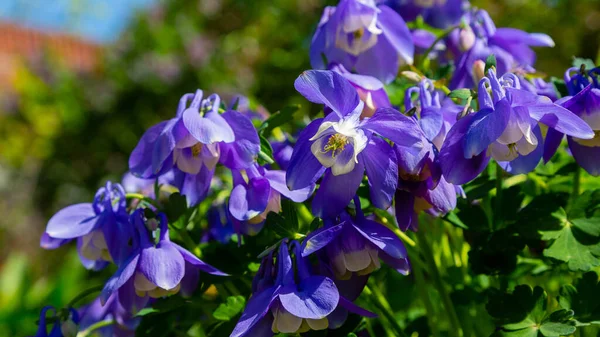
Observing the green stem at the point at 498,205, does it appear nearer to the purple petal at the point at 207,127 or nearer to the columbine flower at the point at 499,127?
the columbine flower at the point at 499,127

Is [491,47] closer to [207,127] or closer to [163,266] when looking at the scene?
[207,127]

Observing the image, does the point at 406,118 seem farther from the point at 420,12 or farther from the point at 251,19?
the point at 251,19

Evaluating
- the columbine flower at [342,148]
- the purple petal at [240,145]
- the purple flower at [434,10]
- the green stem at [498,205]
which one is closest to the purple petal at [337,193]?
the columbine flower at [342,148]

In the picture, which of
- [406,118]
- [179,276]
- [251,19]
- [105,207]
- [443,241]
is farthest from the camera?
[251,19]

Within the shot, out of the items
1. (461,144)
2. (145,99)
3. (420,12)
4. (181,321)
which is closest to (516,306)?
(461,144)

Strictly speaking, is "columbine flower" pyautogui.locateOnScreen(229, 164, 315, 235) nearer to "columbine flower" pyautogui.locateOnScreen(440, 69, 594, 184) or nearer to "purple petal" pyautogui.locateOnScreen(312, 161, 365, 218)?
"purple petal" pyautogui.locateOnScreen(312, 161, 365, 218)

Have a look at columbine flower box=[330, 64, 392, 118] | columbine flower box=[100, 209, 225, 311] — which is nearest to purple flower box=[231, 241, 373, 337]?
columbine flower box=[100, 209, 225, 311]

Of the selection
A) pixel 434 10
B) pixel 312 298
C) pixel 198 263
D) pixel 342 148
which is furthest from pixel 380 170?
pixel 434 10
